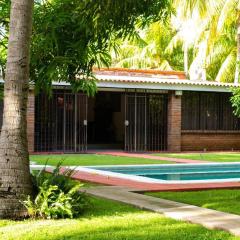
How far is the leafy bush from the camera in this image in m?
7.27

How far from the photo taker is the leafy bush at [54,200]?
7.27 metres

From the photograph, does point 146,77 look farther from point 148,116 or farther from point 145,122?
point 145,122

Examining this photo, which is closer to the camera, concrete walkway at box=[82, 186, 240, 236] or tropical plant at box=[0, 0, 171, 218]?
concrete walkway at box=[82, 186, 240, 236]

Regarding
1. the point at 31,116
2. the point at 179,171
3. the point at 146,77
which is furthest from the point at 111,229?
the point at 146,77

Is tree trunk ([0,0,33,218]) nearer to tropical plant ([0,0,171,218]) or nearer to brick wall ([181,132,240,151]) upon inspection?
tropical plant ([0,0,171,218])

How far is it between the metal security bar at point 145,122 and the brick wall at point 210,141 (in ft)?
3.33

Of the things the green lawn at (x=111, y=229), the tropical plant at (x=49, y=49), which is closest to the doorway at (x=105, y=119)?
the tropical plant at (x=49, y=49)

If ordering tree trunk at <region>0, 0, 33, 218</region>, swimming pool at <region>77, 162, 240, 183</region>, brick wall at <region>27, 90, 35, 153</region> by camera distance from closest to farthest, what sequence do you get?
tree trunk at <region>0, 0, 33, 218</region> < swimming pool at <region>77, 162, 240, 183</region> < brick wall at <region>27, 90, 35, 153</region>

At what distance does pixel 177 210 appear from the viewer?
7980mm

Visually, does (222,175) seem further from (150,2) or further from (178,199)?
(150,2)

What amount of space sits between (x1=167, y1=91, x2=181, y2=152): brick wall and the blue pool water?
6.99 m

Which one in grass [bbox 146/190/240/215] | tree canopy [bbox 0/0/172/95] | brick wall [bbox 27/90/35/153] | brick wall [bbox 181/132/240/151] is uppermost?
tree canopy [bbox 0/0/172/95]

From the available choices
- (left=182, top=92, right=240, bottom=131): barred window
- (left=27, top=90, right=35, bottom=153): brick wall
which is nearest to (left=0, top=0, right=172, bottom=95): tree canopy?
(left=27, top=90, right=35, bottom=153): brick wall

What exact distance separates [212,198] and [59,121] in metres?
13.4
